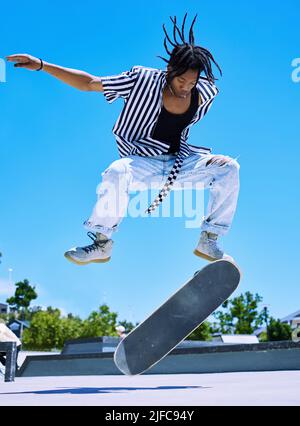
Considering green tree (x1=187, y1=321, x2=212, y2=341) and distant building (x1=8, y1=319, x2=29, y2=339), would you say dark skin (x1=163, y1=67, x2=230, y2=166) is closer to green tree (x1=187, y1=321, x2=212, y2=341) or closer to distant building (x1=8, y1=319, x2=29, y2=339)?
green tree (x1=187, y1=321, x2=212, y2=341)

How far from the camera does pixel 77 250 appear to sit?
20.2 ft

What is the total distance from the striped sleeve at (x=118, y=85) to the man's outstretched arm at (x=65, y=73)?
0.25ft

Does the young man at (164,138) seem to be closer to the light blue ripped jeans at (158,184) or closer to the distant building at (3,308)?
the light blue ripped jeans at (158,184)

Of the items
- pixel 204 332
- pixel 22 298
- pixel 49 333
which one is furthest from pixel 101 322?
pixel 22 298

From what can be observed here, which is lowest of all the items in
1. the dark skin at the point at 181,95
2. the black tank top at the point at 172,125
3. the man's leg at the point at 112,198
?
the man's leg at the point at 112,198

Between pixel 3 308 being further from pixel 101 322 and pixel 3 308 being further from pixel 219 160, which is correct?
pixel 219 160

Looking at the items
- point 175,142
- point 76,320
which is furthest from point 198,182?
point 76,320

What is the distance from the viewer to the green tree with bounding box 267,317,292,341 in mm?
64550

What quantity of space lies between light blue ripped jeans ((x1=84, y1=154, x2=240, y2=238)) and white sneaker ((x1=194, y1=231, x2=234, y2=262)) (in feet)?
0.28

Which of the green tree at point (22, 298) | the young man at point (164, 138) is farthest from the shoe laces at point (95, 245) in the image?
the green tree at point (22, 298)

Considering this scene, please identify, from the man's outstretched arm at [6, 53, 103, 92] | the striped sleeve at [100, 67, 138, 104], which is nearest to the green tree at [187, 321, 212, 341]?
the striped sleeve at [100, 67, 138, 104]

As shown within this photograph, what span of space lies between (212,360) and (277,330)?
57.2 metres

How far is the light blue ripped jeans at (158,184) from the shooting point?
5.89 metres
